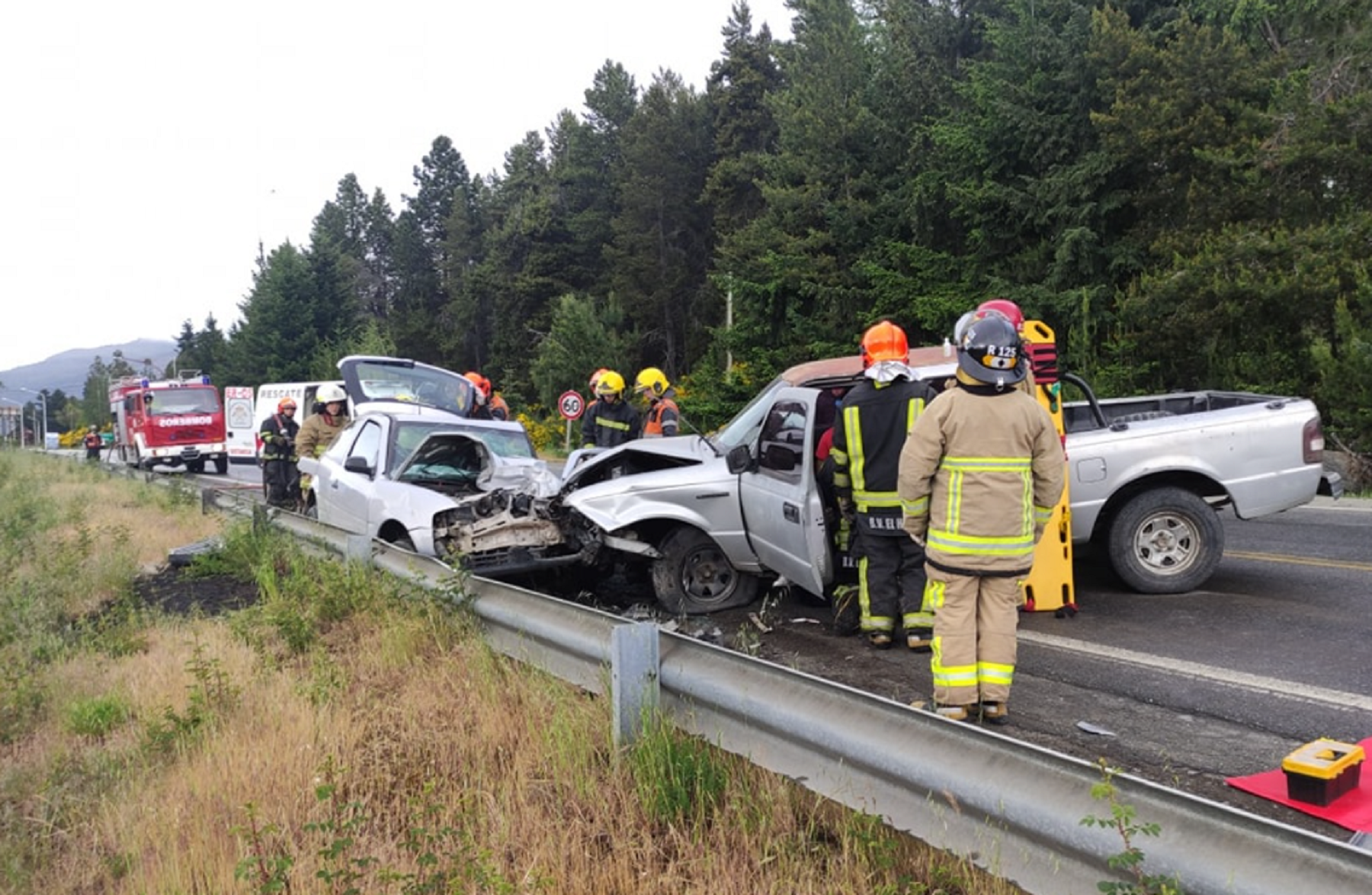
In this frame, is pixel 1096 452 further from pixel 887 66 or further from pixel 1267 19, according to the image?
→ pixel 887 66

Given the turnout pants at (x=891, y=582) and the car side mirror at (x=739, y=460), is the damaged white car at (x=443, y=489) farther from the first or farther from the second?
the turnout pants at (x=891, y=582)

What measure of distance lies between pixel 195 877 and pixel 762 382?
2688 centimetres

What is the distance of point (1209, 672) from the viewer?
5059 mm

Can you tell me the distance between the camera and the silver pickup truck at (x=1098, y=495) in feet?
21.5

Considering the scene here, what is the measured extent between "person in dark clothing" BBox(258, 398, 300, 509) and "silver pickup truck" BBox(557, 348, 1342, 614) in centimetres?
832

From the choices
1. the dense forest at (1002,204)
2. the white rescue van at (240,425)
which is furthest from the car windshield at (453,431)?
the white rescue van at (240,425)

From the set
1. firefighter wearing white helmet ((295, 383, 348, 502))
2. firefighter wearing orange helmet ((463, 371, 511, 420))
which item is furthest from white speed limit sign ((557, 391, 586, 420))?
firefighter wearing white helmet ((295, 383, 348, 502))

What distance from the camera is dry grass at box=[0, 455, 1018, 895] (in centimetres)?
284

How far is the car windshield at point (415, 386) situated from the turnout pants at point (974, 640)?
9797 mm

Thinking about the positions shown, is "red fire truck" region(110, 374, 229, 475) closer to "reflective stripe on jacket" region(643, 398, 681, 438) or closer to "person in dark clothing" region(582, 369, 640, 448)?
"person in dark clothing" region(582, 369, 640, 448)

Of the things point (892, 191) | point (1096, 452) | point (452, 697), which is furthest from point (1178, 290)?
point (452, 697)

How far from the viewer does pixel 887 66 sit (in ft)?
102

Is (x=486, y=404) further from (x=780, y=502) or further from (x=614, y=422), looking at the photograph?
(x=780, y=502)

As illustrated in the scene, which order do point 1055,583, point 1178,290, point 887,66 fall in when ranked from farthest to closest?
point 887,66 < point 1178,290 < point 1055,583
